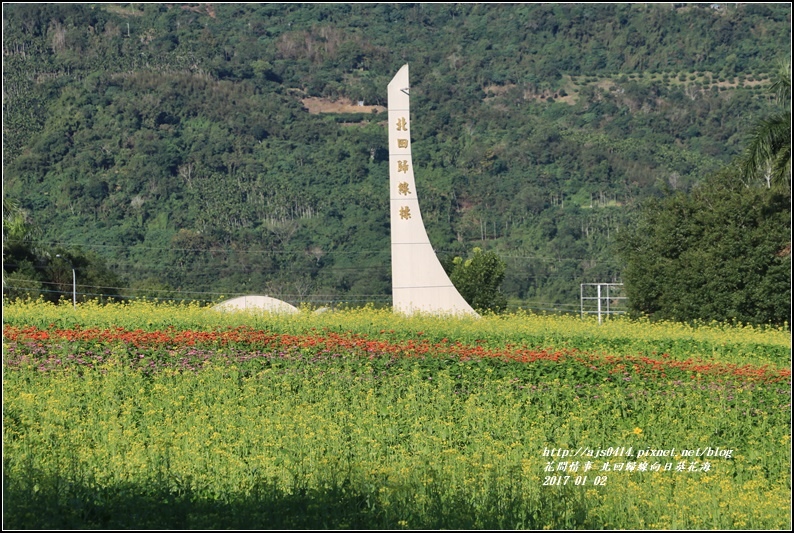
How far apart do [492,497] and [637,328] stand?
1742 centimetres

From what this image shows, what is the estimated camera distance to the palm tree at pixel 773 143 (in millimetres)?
31812

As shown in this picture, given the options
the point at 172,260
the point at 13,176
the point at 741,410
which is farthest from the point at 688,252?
the point at 13,176

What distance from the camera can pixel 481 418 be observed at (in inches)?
→ 596

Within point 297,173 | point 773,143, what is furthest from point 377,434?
point 297,173

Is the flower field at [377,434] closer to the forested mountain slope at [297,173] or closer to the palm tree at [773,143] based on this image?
the palm tree at [773,143]

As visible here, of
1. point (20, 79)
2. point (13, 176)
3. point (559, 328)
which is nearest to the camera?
point (559, 328)

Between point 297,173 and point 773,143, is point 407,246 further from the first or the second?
point 297,173

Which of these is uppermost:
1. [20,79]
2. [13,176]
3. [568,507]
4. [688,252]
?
[20,79]

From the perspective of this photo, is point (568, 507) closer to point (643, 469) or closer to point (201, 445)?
point (643, 469)

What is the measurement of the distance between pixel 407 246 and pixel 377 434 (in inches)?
700

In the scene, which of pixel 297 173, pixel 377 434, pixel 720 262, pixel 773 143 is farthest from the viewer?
pixel 297 173

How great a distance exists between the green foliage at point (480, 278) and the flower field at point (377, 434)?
94.9ft

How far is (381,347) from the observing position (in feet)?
65.6

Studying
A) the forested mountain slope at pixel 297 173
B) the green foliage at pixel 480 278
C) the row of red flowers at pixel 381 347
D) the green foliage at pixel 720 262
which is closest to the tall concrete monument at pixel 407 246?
the green foliage at pixel 720 262
